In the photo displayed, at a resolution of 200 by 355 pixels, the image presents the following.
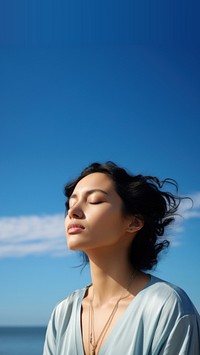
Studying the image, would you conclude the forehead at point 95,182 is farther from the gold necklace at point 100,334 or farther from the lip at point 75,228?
the gold necklace at point 100,334

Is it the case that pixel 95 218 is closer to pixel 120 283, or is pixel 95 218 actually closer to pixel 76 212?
pixel 76 212

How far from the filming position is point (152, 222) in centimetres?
280

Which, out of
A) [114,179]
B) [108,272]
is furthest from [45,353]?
[114,179]

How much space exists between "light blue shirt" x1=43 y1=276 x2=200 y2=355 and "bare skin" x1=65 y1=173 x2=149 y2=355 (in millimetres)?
60

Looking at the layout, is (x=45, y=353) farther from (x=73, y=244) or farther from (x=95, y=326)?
(x=73, y=244)

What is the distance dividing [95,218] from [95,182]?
24 cm

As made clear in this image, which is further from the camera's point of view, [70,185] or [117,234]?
[70,185]

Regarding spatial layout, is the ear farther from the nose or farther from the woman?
the nose

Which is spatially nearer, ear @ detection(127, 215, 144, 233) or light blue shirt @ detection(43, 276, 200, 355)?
light blue shirt @ detection(43, 276, 200, 355)

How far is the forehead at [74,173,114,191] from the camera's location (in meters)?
2.73

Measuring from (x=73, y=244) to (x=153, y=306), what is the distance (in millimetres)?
454

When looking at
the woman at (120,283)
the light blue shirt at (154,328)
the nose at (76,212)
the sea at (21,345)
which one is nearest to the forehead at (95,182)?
the woman at (120,283)

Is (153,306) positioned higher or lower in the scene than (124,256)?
lower

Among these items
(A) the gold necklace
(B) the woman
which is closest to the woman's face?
(B) the woman
